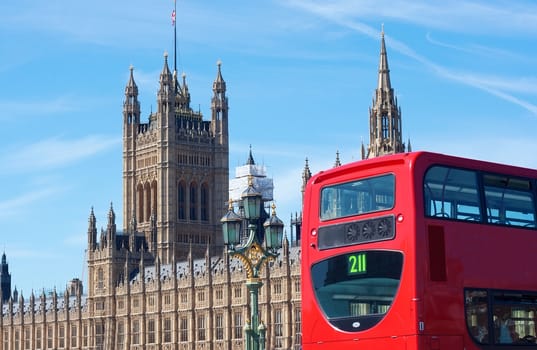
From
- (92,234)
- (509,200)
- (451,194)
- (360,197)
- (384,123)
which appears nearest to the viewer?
(451,194)

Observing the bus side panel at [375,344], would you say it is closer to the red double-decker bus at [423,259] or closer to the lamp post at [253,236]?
the red double-decker bus at [423,259]

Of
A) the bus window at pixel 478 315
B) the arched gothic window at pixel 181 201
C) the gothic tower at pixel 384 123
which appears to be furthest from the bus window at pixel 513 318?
the arched gothic window at pixel 181 201

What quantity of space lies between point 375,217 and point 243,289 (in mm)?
78111

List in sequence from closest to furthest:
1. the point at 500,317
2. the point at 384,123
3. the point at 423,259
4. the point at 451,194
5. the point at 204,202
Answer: the point at 423,259
the point at 500,317
the point at 451,194
the point at 384,123
the point at 204,202

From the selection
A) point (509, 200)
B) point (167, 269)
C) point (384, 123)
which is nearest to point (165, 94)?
point (167, 269)

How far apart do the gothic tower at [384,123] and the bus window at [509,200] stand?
72.8m

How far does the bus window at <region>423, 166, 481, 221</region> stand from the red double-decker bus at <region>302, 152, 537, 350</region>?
0.02 m

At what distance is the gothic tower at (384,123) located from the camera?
96625mm

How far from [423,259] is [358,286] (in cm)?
136

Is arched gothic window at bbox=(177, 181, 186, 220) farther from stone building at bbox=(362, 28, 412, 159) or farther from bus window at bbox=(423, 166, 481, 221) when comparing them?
bus window at bbox=(423, 166, 481, 221)

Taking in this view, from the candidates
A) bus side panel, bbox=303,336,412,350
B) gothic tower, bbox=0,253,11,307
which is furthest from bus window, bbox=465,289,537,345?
gothic tower, bbox=0,253,11,307

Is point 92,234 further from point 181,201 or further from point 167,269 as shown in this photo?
point 167,269

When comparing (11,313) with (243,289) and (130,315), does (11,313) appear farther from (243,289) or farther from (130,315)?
(243,289)

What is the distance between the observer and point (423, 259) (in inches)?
841
